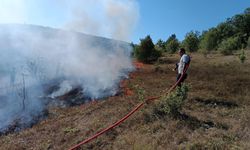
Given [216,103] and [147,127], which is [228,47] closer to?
[216,103]

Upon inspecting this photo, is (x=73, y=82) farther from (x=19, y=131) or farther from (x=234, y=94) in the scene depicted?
(x=234, y=94)

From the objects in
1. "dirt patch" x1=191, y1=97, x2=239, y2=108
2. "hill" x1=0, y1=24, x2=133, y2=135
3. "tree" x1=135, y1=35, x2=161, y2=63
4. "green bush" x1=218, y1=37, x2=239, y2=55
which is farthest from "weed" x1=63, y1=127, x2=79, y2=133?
"green bush" x1=218, y1=37, x2=239, y2=55

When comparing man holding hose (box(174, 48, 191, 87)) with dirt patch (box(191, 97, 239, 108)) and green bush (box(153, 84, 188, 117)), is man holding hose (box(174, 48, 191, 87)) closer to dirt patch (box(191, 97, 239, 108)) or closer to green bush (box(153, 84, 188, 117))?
green bush (box(153, 84, 188, 117))

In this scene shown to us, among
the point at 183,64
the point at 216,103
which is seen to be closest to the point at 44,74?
the point at 183,64

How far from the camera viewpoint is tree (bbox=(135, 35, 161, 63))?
24859 mm

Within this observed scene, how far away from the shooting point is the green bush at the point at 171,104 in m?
6.89

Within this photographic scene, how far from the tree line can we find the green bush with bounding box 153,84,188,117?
17.7 m

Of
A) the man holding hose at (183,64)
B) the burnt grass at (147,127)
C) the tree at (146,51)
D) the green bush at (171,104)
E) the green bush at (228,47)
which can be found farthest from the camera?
the green bush at (228,47)

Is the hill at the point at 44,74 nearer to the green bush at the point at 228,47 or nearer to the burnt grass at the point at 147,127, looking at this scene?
the burnt grass at the point at 147,127

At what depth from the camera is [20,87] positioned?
12945 millimetres

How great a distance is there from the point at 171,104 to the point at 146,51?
18.3m

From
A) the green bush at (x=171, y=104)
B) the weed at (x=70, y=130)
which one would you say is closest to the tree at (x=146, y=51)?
the green bush at (x=171, y=104)

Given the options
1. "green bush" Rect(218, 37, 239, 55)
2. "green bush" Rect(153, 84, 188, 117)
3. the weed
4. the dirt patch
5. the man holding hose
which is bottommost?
the weed

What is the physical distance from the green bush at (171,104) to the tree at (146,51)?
17654 millimetres
